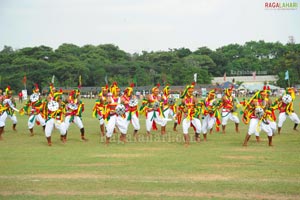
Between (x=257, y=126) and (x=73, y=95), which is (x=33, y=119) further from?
(x=257, y=126)

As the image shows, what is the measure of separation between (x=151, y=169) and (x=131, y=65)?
7264 centimetres

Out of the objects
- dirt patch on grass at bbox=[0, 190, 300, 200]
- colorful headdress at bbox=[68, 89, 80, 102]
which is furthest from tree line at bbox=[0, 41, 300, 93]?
dirt patch on grass at bbox=[0, 190, 300, 200]

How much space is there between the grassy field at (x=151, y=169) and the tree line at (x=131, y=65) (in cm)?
4853

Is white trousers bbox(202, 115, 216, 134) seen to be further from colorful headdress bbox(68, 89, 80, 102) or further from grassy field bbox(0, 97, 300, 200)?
colorful headdress bbox(68, 89, 80, 102)

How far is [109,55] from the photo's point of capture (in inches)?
3875

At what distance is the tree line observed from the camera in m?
76.2

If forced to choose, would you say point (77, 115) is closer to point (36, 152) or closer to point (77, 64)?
point (36, 152)

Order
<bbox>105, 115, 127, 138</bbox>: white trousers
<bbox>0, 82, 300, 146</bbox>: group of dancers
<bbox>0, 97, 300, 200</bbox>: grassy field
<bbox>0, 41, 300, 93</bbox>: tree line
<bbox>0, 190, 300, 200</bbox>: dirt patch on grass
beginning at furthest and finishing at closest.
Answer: <bbox>0, 41, 300, 93</bbox>: tree line < <bbox>105, 115, 127, 138</bbox>: white trousers < <bbox>0, 82, 300, 146</bbox>: group of dancers < <bbox>0, 97, 300, 200</bbox>: grassy field < <bbox>0, 190, 300, 200</bbox>: dirt patch on grass

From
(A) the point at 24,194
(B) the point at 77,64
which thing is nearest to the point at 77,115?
(A) the point at 24,194

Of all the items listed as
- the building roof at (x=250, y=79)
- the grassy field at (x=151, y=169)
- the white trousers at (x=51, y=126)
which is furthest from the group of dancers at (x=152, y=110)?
the building roof at (x=250, y=79)

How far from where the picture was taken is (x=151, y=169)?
11.6 m

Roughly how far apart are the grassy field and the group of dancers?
69 centimetres

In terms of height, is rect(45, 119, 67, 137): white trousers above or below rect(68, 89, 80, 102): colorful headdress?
below

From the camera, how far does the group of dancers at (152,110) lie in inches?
632
